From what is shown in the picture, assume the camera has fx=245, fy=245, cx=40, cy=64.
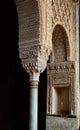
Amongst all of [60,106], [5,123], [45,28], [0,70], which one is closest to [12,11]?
[0,70]

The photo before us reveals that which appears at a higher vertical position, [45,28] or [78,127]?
[45,28]

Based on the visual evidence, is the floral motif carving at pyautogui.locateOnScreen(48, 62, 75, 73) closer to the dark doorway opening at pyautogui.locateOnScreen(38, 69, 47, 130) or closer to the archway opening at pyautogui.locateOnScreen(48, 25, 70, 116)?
the archway opening at pyautogui.locateOnScreen(48, 25, 70, 116)

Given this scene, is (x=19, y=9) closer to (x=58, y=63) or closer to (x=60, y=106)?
(x=58, y=63)

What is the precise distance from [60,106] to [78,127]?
0.83 metres

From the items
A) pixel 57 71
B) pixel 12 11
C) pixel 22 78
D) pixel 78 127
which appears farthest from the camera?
pixel 22 78

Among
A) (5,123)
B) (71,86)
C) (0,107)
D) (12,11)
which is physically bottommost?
(5,123)

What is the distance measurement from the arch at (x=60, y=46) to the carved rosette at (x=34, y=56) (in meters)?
1.61

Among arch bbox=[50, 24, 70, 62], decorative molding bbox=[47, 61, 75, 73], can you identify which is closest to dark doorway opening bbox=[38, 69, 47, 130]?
decorative molding bbox=[47, 61, 75, 73]

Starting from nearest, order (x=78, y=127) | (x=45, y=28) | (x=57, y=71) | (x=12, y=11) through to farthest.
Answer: (x=45, y=28) < (x=78, y=127) < (x=57, y=71) < (x=12, y=11)

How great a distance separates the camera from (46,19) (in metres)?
5.81

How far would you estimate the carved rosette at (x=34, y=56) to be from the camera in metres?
5.44

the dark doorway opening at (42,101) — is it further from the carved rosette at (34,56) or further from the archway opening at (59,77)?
the carved rosette at (34,56)

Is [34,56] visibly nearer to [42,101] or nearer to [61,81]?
[61,81]

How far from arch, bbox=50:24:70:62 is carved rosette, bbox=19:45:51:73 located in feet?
5.29
